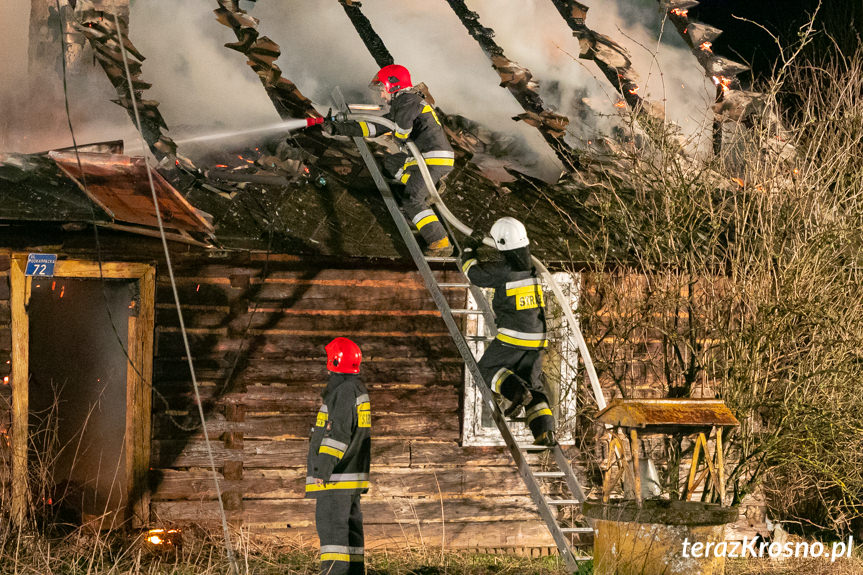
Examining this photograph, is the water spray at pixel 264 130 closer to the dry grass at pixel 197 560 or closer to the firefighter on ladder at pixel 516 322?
the firefighter on ladder at pixel 516 322

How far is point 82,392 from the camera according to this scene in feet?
34.4

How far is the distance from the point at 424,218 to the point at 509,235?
90 cm

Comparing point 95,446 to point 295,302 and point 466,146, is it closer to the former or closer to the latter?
point 295,302

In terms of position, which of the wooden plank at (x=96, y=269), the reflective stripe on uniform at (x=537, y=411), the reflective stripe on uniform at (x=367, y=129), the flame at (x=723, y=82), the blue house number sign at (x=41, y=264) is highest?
the reflective stripe on uniform at (x=367, y=129)

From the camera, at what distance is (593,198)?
32.2 ft

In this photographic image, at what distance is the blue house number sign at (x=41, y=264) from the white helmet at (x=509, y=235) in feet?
13.6

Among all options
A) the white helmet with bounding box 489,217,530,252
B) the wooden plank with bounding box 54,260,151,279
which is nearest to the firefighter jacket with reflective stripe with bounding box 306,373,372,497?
the white helmet with bounding box 489,217,530,252

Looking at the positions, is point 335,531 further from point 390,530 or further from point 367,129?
point 367,129

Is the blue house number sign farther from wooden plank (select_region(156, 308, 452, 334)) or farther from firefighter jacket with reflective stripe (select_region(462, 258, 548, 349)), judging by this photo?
firefighter jacket with reflective stripe (select_region(462, 258, 548, 349))

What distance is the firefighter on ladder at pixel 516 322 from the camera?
7051 mm

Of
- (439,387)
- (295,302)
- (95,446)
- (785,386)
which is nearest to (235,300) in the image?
(295,302)

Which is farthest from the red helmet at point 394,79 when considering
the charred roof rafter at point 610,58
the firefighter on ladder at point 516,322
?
the charred roof rafter at point 610,58

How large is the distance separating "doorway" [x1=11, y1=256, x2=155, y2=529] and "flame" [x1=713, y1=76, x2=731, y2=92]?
24.2ft

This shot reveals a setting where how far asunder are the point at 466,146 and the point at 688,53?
404cm
